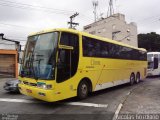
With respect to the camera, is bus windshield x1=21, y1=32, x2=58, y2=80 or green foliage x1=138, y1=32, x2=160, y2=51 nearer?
bus windshield x1=21, y1=32, x2=58, y2=80

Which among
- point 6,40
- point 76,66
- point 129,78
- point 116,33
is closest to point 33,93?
point 76,66

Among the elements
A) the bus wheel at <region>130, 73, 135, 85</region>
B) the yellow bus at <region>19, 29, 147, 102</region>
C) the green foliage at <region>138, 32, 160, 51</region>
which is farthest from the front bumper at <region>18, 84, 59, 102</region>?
the green foliage at <region>138, 32, 160, 51</region>

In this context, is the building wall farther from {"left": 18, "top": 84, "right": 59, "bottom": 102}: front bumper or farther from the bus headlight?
the bus headlight

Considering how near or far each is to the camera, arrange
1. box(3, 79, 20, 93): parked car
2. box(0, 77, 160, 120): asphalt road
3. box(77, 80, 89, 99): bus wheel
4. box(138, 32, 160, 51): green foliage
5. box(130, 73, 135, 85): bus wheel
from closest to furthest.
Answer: box(0, 77, 160, 120): asphalt road < box(77, 80, 89, 99): bus wheel < box(3, 79, 20, 93): parked car < box(130, 73, 135, 85): bus wheel < box(138, 32, 160, 51): green foliage

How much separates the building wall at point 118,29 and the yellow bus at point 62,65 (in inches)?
1694

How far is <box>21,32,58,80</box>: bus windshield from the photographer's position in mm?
8875

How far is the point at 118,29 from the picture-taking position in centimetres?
5753

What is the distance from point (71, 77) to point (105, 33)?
5160cm

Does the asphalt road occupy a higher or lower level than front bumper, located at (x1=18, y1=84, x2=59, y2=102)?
lower

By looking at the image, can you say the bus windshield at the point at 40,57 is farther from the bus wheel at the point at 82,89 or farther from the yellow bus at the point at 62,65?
the bus wheel at the point at 82,89

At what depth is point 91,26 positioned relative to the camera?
6669 cm

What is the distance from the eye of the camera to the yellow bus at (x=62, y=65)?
29.1 feet

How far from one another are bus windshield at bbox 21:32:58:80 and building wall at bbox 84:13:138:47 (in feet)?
149

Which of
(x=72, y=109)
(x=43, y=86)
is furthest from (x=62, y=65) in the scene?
(x=72, y=109)
